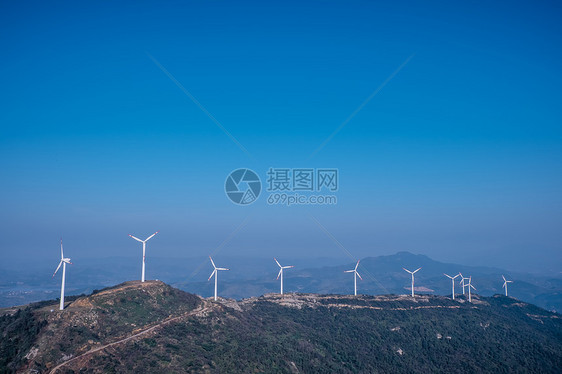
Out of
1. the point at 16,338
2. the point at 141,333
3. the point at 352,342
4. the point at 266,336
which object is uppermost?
the point at 16,338

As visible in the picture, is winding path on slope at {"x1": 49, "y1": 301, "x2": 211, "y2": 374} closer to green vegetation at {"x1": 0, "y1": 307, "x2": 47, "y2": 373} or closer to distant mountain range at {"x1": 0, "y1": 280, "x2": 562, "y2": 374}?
distant mountain range at {"x1": 0, "y1": 280, "x2": 562, "y2": 374}

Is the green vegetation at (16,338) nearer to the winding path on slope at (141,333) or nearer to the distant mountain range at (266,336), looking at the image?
the distant mountain range at (266,336)

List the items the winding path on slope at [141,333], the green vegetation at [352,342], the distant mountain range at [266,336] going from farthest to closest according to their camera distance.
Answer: the green vegetation at [352,342] → the distant mountain range at [266,336] → the winding path on slope at [141,333]

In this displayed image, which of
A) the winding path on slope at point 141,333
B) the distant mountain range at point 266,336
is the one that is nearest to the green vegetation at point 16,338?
the distant mountain range at point 266,336

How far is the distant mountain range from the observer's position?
266 ft

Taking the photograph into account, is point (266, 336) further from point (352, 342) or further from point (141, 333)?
point (141, 333)

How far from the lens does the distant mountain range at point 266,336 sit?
81000mm

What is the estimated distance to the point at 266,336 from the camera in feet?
398

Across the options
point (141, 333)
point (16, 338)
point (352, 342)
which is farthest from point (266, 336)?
point (16, 338)

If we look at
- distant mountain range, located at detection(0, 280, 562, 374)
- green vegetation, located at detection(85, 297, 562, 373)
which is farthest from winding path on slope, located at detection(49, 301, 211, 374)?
green vegetation, located at detection(85, 297, 562, 373)

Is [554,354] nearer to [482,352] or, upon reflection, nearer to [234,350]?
[482,352]

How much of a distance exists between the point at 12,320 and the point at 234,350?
50158mm

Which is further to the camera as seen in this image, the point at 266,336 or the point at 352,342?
the point at 352,342

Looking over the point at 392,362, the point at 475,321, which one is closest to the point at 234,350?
the point at 392,362
